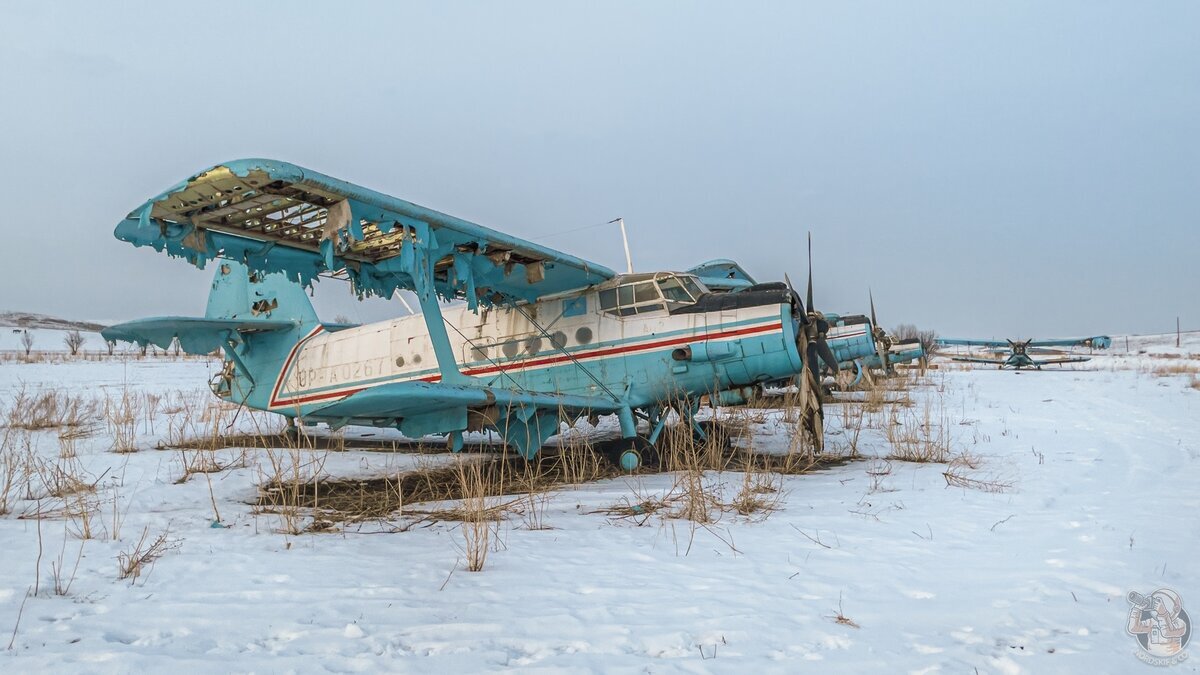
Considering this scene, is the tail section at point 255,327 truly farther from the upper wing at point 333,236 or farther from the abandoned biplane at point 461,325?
the upper wing at point 333,236

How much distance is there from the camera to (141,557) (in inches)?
114

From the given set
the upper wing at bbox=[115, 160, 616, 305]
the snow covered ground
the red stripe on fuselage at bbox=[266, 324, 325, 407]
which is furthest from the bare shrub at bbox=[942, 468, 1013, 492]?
the red stripe on fuselage at bbox=[266, 324, 325, 407]

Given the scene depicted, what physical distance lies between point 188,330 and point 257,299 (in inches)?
79.7

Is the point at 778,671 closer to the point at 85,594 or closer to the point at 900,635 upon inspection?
the point at 900,635

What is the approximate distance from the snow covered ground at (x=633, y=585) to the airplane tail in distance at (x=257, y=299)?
19.9 feet

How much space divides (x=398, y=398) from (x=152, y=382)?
2067cm

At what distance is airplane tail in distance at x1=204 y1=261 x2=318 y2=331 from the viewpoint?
10.8 metres

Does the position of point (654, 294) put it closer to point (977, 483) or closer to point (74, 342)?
point (977, 483)

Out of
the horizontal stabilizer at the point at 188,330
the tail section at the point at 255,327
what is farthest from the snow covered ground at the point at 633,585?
the tail section at the point at 255,327

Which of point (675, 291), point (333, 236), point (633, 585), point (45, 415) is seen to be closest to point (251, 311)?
point (45, 415)

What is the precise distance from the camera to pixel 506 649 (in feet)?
6.57

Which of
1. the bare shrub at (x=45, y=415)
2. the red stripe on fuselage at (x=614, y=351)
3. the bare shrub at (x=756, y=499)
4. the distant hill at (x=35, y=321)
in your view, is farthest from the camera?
the distant hill at (x=35, y=321)

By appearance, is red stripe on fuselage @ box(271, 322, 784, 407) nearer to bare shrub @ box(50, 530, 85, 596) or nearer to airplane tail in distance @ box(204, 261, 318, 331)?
airplane tail in distance @ box(204, 261, 318, 331)

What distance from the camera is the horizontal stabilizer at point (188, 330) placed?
25.9ft
